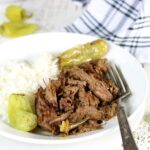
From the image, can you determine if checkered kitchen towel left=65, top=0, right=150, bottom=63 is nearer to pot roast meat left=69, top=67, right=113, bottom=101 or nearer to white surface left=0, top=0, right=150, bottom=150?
white surface left=0, top=0, right=150, bottom=150

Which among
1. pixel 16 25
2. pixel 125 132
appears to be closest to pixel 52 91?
pixel 125 132

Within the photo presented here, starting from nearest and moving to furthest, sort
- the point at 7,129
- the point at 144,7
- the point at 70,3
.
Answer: the point at 7,129 < the point at 144,7 < the point at 70,3

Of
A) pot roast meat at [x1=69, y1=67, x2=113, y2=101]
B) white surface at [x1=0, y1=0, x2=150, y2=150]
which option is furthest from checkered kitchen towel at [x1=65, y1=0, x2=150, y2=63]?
pot roast meat at [x1=69, y1=67, x2=113, y2=101]

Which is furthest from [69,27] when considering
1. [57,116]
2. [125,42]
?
[57,116]

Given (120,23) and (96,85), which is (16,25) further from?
(96,85)

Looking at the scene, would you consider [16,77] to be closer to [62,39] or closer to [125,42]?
Result: [62,39]
